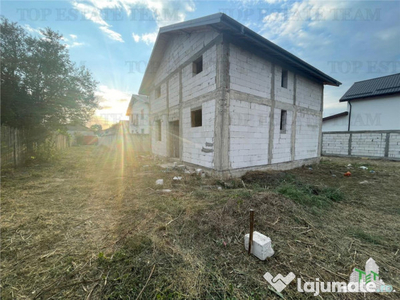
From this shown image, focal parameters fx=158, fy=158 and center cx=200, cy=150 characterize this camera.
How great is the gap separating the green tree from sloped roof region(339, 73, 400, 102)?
2298 cm

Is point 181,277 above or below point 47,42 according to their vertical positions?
below

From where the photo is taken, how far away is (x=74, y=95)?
832 centimetres

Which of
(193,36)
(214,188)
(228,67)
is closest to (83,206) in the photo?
(214,188)

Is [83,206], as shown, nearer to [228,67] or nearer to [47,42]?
[228,67]

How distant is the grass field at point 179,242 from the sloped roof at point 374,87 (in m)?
16.8

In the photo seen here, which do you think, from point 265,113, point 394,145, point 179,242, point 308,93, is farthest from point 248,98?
point 394,145

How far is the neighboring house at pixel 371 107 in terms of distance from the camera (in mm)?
13787

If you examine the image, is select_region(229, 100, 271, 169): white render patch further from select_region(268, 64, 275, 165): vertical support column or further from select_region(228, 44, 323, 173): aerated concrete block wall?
select_region(268, 64, 275, 165): vertical support column

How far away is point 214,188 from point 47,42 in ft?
33.3

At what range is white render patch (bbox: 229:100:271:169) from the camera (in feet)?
18.3

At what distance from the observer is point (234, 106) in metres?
5.52

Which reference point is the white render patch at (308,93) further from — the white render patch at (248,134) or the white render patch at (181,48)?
the white render patch at (181,48)

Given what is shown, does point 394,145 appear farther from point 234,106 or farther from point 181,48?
point 181,48

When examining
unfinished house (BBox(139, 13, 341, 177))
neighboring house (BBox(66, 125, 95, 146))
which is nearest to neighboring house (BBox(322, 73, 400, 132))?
unfinished house (BBox(139, 13, 341, 177))
